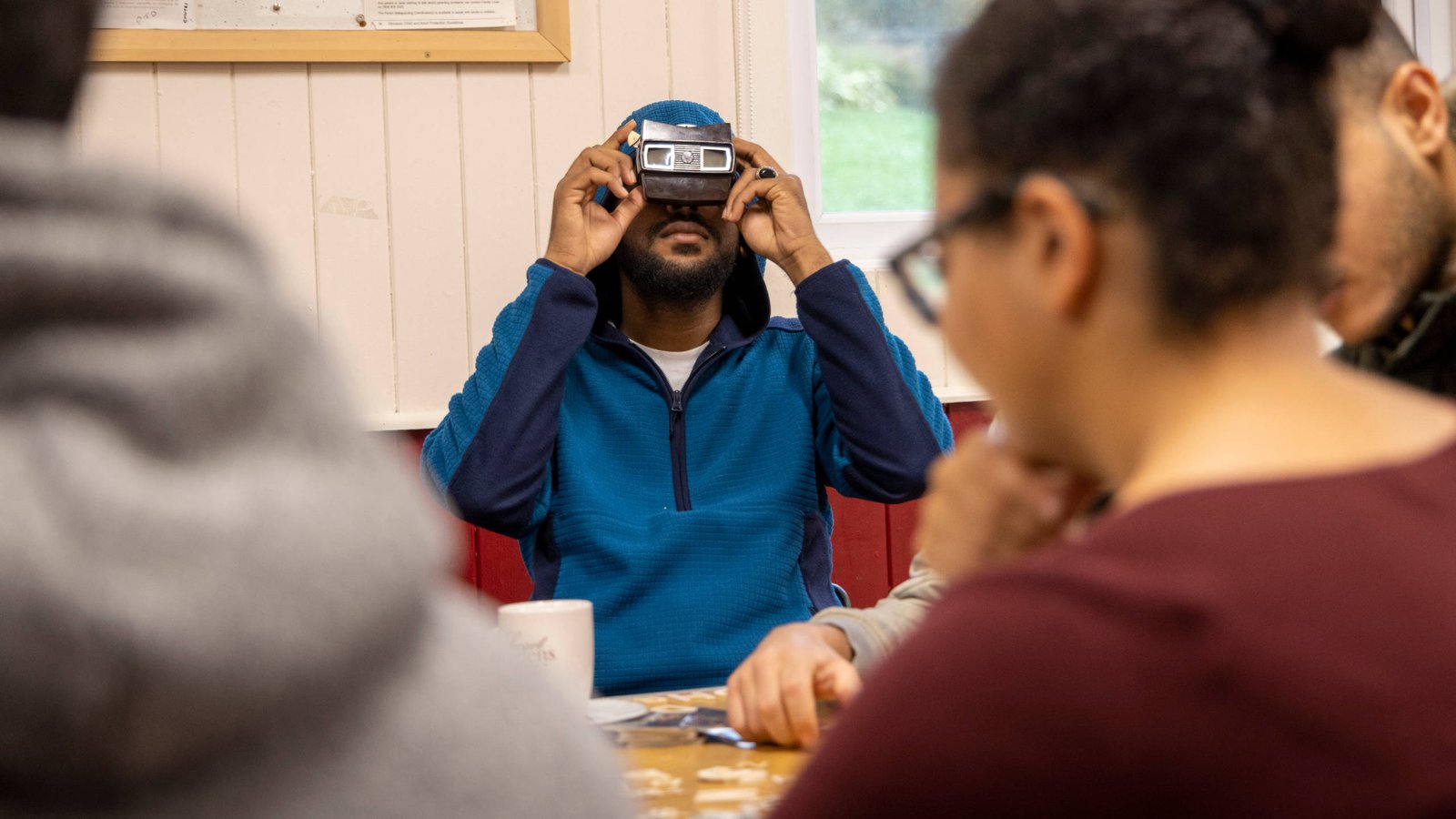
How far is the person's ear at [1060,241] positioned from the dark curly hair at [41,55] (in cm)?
37

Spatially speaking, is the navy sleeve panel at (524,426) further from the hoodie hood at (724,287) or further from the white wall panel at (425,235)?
the white wall panel at (425,235)

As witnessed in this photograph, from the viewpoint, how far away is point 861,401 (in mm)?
1771

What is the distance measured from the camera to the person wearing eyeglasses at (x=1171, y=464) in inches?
Result: 16.7

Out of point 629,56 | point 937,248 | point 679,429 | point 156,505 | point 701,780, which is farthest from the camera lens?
point 629,56

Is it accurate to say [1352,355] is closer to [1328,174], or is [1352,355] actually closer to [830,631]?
[830,631]

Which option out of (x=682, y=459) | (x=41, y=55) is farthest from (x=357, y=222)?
(x=41, y=55)

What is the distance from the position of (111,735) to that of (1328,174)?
0.51 metres

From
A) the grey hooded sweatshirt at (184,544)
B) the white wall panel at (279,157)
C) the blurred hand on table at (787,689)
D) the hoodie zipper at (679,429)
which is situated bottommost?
the blurred hand on table at (787,689)

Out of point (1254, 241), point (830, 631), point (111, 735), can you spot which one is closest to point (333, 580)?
point (111, 735)

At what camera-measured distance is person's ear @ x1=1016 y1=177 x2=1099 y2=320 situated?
0.55 meters

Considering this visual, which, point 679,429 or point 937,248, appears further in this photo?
point 679,429

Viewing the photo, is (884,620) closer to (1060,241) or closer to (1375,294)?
(1375,294)

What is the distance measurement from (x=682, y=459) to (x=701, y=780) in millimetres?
989

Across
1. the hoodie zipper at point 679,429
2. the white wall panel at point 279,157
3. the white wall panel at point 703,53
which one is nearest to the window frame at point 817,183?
the white wall panel at point 703,53
